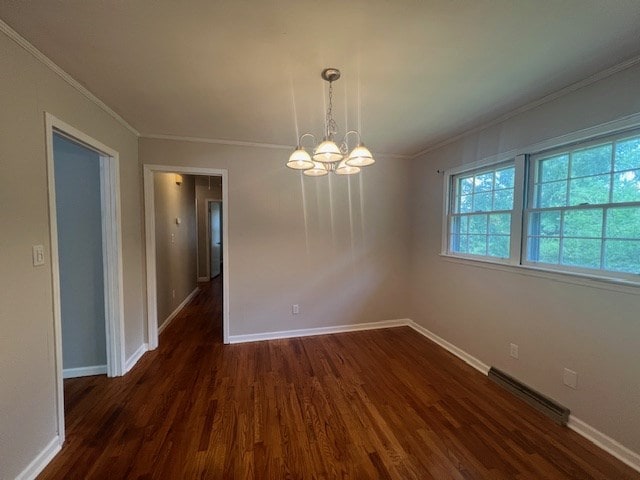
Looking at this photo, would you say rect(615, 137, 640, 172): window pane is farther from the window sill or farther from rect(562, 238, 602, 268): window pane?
the window sill

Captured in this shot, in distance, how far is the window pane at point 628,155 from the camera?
62.9 inches

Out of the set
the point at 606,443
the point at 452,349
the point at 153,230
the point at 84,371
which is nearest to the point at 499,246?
the point at 452,349

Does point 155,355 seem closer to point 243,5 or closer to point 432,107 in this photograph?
point 243,5

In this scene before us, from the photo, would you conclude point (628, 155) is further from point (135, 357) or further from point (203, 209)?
point (203, 209)

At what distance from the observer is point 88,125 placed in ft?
6.37

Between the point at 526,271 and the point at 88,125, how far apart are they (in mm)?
3666

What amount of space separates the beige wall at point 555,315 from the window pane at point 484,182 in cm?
22

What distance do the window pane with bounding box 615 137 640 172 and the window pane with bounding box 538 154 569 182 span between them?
30 cm

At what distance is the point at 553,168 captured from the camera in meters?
2.06

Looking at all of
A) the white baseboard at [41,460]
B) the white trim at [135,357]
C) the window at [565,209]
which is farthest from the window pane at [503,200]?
the white trim at [135,357]

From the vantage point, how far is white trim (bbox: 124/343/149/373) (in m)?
2.49

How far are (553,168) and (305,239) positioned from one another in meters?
2.46

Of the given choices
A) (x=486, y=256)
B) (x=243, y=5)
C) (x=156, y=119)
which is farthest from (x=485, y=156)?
(x=156, y=119)

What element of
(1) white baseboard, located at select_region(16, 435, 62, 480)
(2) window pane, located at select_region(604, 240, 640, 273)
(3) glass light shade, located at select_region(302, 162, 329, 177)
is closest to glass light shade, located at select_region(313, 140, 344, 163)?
(3) glass light shade, located at select_region(302, 162, 329, 177)
